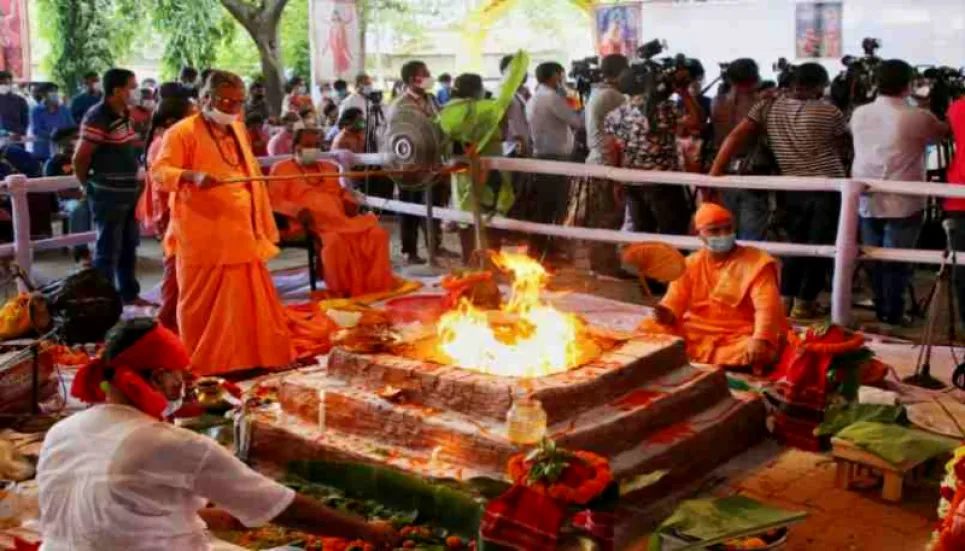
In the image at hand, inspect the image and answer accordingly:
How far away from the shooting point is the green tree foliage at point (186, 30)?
21.0 m

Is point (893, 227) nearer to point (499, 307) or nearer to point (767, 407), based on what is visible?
point (767, 407)

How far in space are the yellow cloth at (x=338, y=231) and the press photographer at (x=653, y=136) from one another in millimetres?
2067

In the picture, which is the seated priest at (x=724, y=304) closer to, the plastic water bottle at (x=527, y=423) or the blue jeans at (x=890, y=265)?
the blue jeans at (x=890, y=265)

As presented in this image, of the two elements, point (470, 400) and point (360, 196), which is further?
point (360, 196)

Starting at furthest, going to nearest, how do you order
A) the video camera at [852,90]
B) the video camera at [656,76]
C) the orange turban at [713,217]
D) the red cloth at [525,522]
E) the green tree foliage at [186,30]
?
1. the green tree foliage at [186,30]
2. the video camera at [852,90]
3. the video camera at [656,76]
4. the orange turban at [713,217]
5. the red cloth at [525,522]

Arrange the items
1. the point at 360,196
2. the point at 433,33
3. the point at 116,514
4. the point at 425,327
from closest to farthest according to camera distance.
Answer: the point at 116,514
the point at 425,327
the point at 360,196
the point at 433,33

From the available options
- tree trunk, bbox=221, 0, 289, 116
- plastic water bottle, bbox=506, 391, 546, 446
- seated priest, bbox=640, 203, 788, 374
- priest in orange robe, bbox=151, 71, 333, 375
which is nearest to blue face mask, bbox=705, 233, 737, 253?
seated priest, bbox=640, 203, 788, 374

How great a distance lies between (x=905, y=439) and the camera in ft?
17.6

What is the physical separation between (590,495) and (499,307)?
2675 mm

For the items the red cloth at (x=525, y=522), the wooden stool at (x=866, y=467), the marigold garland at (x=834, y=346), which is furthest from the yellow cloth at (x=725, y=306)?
the red cloth at (x=525, y=522)

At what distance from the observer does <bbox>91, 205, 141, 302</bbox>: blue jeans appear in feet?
28.7

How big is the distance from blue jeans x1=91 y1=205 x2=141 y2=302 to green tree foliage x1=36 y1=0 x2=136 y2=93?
12.6 m

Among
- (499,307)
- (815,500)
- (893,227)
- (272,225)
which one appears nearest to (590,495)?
(815,500)

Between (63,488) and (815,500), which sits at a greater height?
(63,488)
